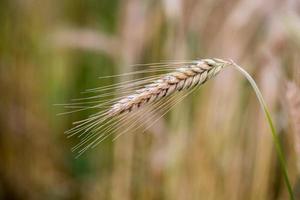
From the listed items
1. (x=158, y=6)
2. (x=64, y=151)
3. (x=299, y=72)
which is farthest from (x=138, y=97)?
(x=64, y=151)

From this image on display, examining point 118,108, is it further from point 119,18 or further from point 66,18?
point 66,18

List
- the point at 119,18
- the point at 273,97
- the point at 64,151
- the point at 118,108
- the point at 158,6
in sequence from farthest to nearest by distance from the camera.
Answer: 1. the point at 64,151
2. the point at 119,18
3. the point at 158,6
4. the point at 273,97
5. the point at 118,108

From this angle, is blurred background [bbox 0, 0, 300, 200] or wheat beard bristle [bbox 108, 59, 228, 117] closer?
wheat beard bristle [bbox 108, 59, 228, 117]

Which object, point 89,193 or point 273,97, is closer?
point 273,97

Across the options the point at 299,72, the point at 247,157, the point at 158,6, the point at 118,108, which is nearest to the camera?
the point at 118,108
